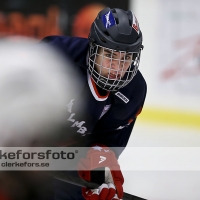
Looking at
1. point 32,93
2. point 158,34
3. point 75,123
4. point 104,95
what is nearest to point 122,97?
point 104,95

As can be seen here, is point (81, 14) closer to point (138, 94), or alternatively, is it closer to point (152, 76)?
point (152, 76)

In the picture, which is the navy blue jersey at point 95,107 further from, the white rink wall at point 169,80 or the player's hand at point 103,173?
the white rink wall at point 169,80

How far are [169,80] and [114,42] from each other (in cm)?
197

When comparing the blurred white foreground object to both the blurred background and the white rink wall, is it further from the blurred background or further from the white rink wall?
the blurred background

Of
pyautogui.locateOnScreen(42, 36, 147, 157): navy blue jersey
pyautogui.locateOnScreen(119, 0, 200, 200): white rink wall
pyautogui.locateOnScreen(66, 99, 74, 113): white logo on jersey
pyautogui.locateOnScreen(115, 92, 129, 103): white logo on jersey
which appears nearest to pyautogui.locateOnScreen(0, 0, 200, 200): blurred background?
pyautogui.locateOnScreen(119, 0, 200, 200): white rink wall

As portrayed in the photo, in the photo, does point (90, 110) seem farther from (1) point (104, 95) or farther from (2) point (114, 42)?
(2) point (114, 42)

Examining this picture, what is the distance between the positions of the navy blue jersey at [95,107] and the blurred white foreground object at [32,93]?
0.05 meters

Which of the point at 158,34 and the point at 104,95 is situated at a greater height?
the point at 104,95

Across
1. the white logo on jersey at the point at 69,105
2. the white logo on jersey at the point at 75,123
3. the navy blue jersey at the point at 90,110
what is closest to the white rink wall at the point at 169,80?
the navy blue jersey at the point at 90,110

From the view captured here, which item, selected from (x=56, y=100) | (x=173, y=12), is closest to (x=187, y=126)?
(x=173, y=12)

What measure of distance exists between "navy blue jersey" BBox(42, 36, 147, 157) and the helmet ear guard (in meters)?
0.08

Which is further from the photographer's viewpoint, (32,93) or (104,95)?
(104,95)

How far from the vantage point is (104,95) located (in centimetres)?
221

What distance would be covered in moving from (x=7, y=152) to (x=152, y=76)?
2162mm
